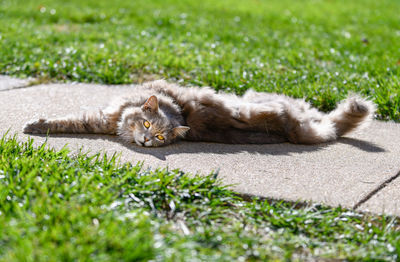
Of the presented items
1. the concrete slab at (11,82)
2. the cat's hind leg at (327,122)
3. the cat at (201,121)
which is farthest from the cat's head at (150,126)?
the concrete slab at (11,82)

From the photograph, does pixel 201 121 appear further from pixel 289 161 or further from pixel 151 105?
pixel 289 161

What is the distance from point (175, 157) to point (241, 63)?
2825 millimetres

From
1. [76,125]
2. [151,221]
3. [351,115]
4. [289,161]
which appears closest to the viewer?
[151,221]

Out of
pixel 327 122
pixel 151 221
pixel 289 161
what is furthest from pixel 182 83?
pixel 151 221

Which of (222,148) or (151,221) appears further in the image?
(222,148)

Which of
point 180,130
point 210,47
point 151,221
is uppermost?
point 210,47

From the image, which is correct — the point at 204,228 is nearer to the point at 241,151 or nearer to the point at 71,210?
the point at 71,210

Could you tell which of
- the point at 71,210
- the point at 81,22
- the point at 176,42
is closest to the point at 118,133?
the point at 71,210

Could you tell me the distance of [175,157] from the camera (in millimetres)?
3691

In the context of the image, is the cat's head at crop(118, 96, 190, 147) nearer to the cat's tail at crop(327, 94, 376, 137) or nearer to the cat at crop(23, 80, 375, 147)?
the cat at crop(23, 80, 375, 147)

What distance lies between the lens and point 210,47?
6.96 m

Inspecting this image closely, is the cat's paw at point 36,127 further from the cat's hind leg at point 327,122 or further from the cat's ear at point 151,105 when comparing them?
the cat's hind leg at point 327,122

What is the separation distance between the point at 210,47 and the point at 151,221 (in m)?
4.63

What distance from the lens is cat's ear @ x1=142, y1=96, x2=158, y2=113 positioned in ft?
13.1
